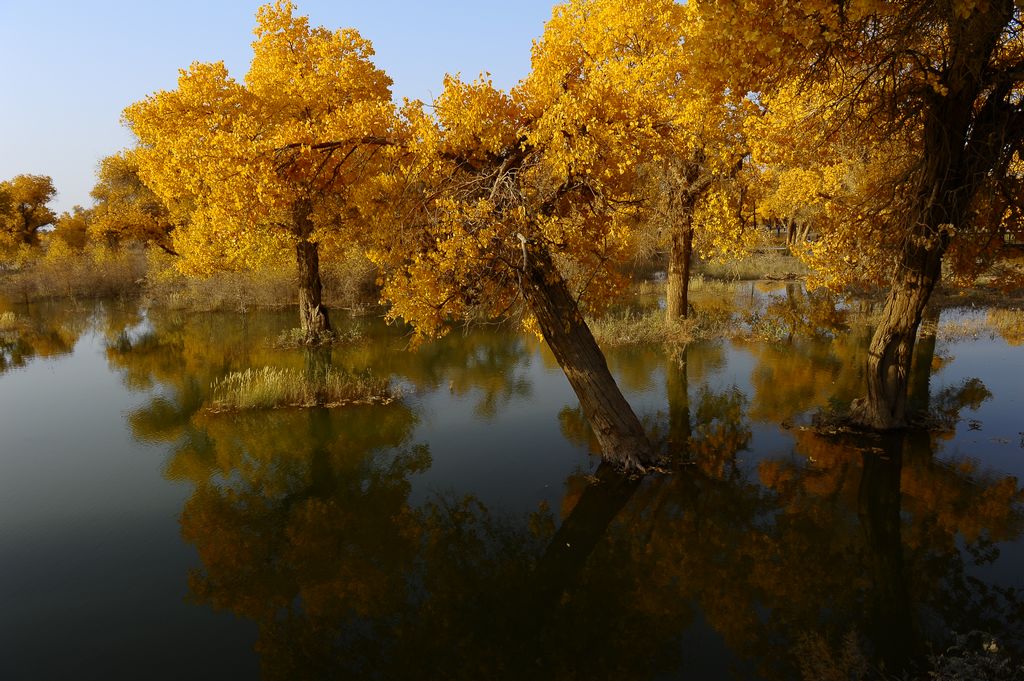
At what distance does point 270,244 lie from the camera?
18328 mm

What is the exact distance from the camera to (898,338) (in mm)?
10039

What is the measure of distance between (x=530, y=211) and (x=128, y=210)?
3216cm

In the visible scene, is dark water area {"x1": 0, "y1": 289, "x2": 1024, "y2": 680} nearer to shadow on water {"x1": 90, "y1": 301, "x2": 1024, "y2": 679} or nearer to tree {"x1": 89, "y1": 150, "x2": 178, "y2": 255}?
shadow on water {"x1": 90, "y1": 301, "x2": 1024, "y2": 679}

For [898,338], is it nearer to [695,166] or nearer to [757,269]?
[695,166]

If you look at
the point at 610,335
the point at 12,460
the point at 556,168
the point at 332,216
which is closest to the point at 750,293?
the point at 610,335

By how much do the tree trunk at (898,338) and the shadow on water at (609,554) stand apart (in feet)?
1.98

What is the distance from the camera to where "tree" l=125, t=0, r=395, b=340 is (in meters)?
8.77

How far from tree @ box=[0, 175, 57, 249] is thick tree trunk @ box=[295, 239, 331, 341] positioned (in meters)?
33.4

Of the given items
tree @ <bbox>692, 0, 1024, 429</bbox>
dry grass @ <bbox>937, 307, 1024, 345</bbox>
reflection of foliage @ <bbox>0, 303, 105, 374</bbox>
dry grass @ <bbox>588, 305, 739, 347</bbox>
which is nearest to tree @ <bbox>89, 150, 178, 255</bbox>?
reflection of foliage @ <bbox>0, 303, 105, 374</bbox>

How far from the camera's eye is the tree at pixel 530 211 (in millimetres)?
7867

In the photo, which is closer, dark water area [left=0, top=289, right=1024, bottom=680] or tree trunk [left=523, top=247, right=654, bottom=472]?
dark water area [left=0, top=289, right=1024, bottom=680]

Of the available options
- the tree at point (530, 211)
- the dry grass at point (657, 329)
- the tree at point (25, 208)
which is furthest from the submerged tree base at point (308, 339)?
the tree at point (25, 208)

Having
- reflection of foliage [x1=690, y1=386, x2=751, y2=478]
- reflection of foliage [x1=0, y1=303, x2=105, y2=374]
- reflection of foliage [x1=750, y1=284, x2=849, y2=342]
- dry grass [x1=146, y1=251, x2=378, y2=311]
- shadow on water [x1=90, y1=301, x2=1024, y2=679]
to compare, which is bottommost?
shadow on water [x1=90, y1=301, x2=1024, y2=679]

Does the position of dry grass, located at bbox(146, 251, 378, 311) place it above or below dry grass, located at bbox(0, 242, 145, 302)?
below
